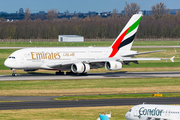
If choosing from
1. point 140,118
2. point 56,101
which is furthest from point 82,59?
point 140,118

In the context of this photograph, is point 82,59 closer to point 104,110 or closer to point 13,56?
point 13,56

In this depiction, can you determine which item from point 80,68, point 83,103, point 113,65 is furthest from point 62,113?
point 113,65

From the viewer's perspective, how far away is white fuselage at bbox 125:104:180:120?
26491 millimetres

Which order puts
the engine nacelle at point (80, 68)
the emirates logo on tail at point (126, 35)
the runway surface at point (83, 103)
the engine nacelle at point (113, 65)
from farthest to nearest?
the emirates logo on tail at point (126, 35)
the engine nacelle at point (113, 65)
the engine nacelle at point (80, 68)
the runway surface at point (83, 103)

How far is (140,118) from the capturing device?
28250mm

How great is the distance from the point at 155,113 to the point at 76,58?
44.8 meters

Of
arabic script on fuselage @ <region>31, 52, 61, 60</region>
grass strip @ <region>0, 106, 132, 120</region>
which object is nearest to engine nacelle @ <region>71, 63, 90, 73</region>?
arabic script on fuselage @ <region>31, 52, 61, 60</region>

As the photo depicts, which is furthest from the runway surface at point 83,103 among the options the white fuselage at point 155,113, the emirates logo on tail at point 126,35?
the emirates logo on tail at point 126,35

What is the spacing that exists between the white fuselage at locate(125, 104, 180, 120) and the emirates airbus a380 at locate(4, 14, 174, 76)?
3866 cm

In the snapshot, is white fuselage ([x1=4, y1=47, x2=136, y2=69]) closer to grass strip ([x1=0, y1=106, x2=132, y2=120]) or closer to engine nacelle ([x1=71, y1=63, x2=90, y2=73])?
engine nacelle ([x1=71, y1=63, x2=90, y2=73])

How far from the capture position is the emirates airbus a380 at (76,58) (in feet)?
220

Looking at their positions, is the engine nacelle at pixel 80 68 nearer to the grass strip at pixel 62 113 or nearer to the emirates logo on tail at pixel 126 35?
the emirates logo on tail at pixel 126 35

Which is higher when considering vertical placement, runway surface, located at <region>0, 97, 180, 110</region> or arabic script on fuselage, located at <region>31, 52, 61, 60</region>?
arabic script on fuselage, located at <region>31, 52, 61, 60</region>

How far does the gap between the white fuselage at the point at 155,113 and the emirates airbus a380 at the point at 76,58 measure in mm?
38663
